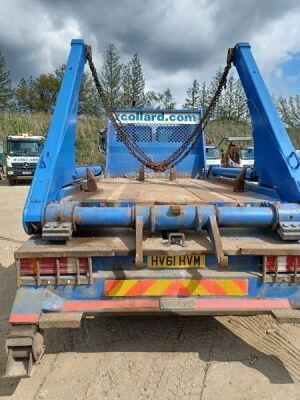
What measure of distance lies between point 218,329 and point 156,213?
1.49 metres

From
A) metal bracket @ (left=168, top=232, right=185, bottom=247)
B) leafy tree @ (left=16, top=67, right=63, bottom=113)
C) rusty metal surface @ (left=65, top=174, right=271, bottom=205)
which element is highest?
leafy tree @ (left=16, top=67, right=63, bottom=113)

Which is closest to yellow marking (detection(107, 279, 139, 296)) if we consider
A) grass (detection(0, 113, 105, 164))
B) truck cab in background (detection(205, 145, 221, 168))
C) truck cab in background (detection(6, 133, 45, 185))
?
truck cab in background (detection(6, 133, 45, 185))

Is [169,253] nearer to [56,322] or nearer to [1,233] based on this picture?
[56,322]

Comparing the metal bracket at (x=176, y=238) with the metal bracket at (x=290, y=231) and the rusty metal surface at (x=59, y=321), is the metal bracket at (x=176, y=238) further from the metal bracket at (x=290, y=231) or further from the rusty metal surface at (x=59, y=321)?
the rusty metal surface at (x=59, y=321)

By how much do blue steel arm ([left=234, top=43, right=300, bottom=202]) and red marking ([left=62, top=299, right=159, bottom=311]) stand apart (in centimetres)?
147

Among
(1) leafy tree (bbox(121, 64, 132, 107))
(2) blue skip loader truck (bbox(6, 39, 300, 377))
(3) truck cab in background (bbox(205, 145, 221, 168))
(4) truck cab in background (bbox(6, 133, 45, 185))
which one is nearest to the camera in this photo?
(2) blue skip loader truck (bbox(6, 39, 300, 377))

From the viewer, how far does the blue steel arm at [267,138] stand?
3064mm

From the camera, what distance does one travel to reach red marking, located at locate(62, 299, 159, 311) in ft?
8.09

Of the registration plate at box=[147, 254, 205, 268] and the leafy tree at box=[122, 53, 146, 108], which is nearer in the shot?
the registration plate at box=[147, 254, 205, 268]

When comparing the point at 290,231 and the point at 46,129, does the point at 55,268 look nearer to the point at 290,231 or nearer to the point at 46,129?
the point at 290,231

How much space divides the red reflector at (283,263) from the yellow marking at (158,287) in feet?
2.24

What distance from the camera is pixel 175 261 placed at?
8.28 feet

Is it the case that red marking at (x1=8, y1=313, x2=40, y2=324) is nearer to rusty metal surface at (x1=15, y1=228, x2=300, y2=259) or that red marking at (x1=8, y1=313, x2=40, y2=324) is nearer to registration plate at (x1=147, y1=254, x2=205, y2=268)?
rusty metal surface at (x1=15, y1=228, x2=300, y2=259)

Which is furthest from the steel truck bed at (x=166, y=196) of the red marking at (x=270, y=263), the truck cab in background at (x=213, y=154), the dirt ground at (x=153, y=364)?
the truck cab in background at (x=213, y=154)
